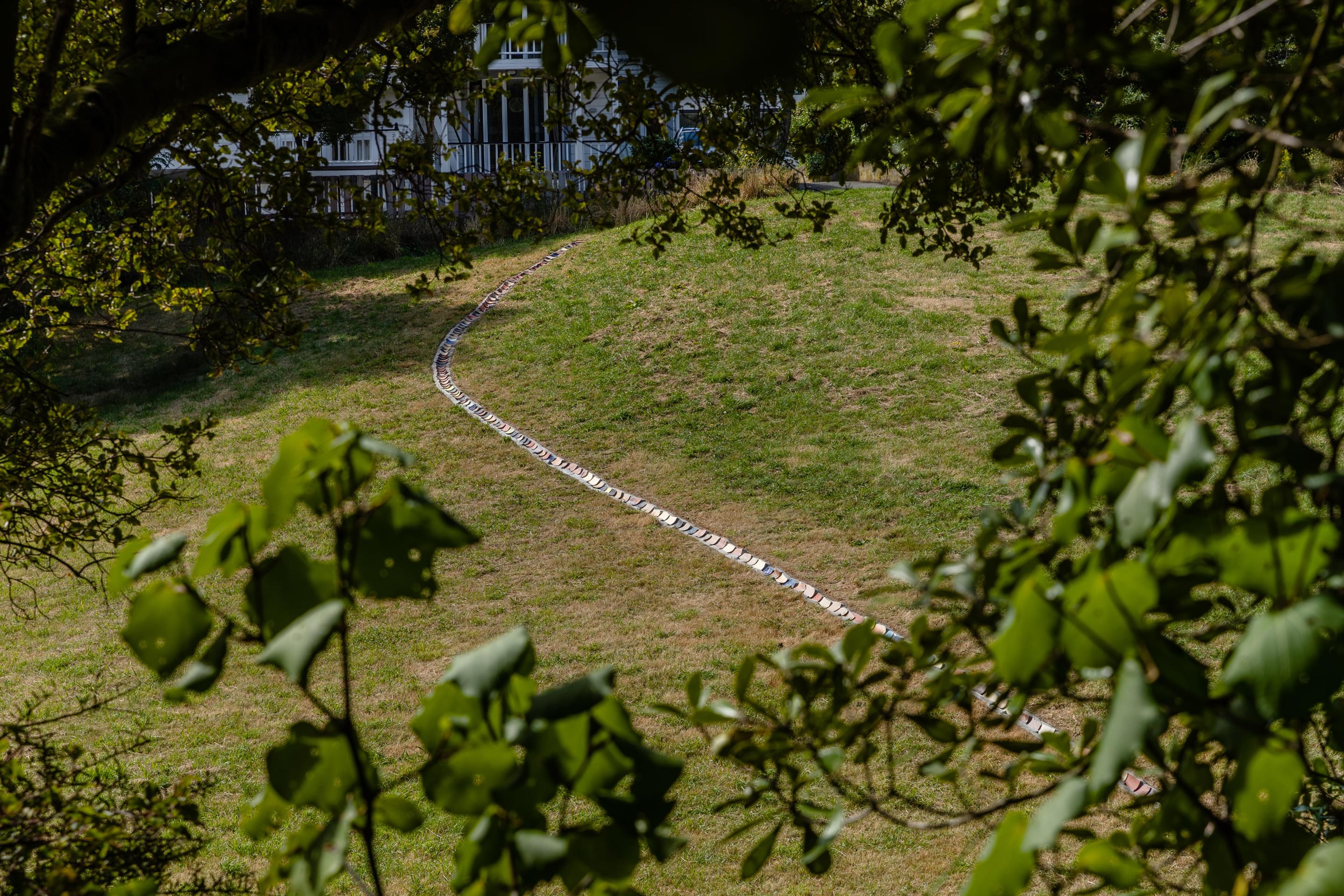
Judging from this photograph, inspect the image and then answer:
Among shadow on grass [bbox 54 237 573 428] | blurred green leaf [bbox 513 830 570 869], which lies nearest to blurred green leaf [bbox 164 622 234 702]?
blurred green leaf [bbox 513 830 570 869]

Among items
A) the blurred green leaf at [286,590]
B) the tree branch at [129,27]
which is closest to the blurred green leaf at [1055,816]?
the blurred green leaf at [286,590]

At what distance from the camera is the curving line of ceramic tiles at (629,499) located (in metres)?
5.92

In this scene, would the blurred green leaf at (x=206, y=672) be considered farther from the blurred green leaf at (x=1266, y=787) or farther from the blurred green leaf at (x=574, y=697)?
the blurred green leaf at (x=1266, y=787)

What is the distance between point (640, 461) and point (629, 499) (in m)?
0.75

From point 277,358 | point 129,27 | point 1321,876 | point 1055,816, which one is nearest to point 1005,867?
point 1055,816

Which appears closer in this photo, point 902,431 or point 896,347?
point 902,431

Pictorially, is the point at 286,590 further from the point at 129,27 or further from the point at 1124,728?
the point at 129,27

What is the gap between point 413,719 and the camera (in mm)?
665

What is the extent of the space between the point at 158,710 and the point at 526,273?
9833mm

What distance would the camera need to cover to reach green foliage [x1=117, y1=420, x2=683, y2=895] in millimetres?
644

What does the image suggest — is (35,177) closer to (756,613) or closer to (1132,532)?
(1132,532)

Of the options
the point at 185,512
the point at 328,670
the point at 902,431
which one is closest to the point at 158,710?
the point at 328,670

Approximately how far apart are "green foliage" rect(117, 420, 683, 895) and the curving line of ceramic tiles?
11.8 ft

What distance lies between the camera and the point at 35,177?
1.98m
